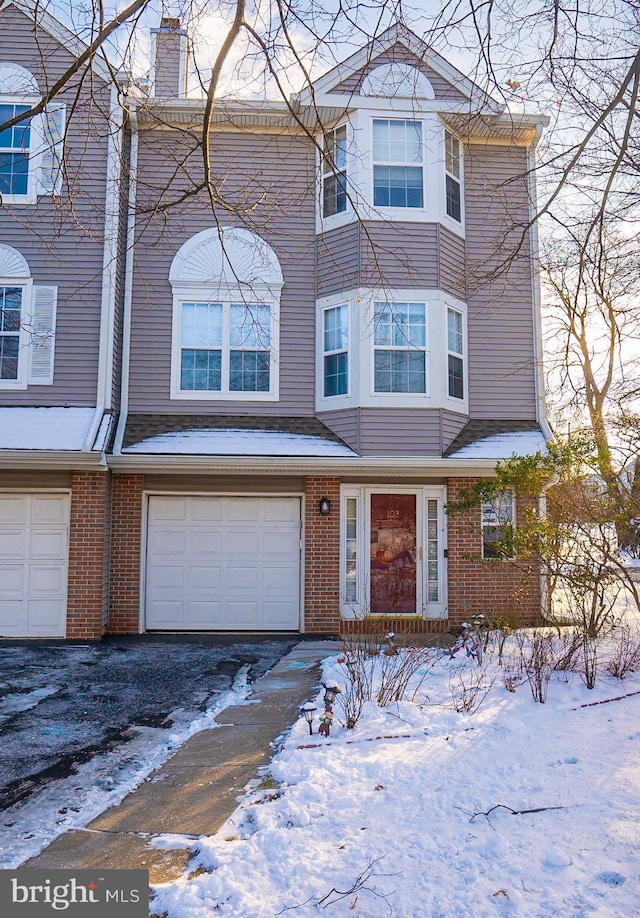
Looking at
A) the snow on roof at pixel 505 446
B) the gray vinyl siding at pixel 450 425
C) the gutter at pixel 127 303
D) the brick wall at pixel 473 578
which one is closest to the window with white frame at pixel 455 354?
the gray vinyl siding at pixel 450 425

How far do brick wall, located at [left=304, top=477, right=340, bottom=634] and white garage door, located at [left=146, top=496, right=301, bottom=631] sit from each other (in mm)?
325

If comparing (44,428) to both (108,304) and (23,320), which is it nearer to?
(23,320)

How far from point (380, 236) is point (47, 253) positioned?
519cm

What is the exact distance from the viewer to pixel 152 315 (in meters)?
11.0

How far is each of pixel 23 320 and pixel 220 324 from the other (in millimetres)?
2980

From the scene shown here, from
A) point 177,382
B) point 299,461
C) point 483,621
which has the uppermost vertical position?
point 177,382

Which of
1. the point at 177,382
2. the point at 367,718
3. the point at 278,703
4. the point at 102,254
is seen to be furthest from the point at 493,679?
the point at 102,254

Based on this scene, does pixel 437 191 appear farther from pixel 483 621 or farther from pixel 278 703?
pixel 278 703

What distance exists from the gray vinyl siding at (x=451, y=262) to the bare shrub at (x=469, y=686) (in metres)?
6.08

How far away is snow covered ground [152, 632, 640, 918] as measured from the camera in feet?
10.1

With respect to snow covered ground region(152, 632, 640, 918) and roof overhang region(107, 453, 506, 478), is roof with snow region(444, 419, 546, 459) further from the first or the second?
snow covered ground region(152, 632, 640, 918)

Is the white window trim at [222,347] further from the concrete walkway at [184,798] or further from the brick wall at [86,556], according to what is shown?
the concrete walkway at [184,798]

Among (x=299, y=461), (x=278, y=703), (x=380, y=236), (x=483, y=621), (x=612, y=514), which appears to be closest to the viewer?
(x=278, y=703)

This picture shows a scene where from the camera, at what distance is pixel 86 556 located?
32.7ft
